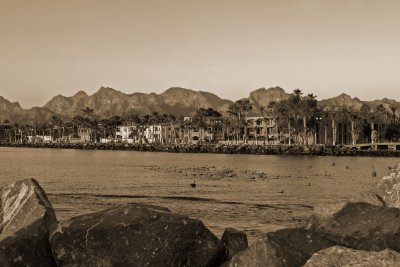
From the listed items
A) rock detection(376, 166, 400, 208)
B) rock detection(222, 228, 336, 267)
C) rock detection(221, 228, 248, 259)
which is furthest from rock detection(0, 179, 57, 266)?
rock detection(376, 166, 400, 208)

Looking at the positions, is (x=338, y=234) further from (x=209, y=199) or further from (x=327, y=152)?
(x=327, y=152)

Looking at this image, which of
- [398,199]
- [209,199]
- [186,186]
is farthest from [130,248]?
[186,186]

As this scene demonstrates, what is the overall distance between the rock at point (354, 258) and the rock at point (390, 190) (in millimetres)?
6586

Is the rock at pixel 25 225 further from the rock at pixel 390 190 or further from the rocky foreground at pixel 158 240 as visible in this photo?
the rock at pixel 390 190

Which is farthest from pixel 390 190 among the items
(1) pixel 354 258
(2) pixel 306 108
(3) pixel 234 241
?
(2) pixel 306 108

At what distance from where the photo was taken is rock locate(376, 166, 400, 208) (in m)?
14.2

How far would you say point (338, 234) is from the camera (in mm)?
11414

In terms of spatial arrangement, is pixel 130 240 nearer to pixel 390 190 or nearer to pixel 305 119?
pixel 390 190

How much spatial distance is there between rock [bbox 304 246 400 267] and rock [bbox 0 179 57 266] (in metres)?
5.22

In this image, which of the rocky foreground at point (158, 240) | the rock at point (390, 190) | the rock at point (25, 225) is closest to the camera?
the rocky foreground at point (158, 240)

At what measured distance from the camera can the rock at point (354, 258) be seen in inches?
293

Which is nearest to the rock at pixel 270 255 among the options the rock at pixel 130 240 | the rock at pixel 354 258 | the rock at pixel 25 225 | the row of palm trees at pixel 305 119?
the rock at pixel 130 240

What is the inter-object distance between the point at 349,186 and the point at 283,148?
103708 mm

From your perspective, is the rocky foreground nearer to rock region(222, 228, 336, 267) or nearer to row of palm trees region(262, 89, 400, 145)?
rock region(222, 228, 336, 267)
